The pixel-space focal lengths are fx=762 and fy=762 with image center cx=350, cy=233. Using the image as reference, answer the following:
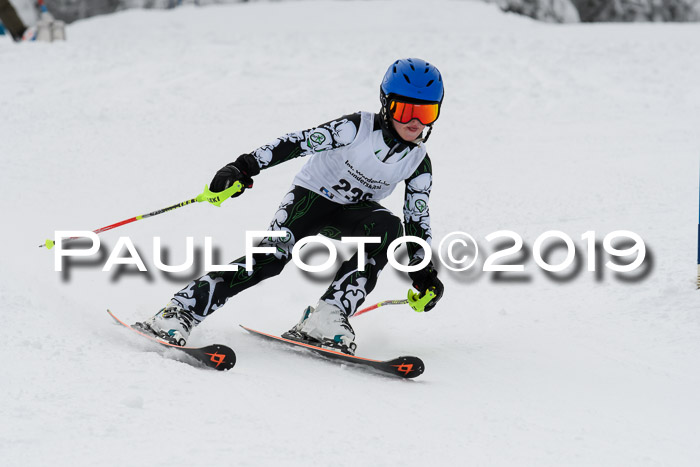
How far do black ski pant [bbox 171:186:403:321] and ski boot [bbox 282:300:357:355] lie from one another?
6 centimetres

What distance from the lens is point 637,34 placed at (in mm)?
14250

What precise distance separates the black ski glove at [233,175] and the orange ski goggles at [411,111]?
2.54 feet

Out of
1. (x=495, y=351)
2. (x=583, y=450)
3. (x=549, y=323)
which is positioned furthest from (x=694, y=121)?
(x=583, y=450)

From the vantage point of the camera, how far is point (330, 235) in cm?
433

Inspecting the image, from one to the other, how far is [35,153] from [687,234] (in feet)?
22.9

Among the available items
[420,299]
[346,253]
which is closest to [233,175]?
[420,299]

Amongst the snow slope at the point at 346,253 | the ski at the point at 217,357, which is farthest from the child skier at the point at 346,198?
the ski at the point at 217,357

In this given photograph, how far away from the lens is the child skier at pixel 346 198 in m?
3.89

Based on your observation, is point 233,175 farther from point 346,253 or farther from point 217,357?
point 346,253

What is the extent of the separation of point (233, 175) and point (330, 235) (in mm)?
864

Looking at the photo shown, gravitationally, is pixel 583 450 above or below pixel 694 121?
below

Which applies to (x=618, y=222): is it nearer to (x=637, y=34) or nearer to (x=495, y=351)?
(x=495, y=351)

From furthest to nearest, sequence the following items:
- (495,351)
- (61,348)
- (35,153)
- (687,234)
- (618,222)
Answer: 1. (35,153)
2. (618,222)
3. (687,234)
4. (495,351)
5. (61,348)

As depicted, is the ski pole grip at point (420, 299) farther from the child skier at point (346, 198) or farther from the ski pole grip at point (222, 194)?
the ski pole grip at point (222, 194)
